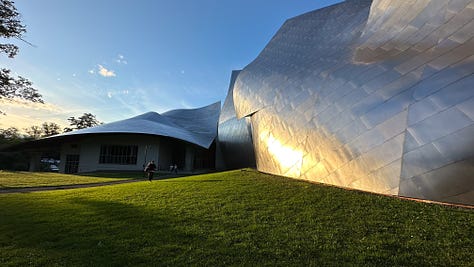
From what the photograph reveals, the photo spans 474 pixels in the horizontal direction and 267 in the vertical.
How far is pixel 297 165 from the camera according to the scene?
11391 millimetres

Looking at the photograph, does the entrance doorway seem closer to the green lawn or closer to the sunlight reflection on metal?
the sunlight reflection on metal

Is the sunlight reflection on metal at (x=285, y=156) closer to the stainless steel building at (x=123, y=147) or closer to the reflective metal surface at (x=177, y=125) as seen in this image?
the stainless steel building at (x=123, y=147)

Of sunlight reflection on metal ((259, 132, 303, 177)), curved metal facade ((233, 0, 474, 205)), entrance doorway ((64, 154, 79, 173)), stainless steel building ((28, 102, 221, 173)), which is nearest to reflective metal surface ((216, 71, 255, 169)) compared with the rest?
sunlight reflection on metal ((259, 132, 303, 177))

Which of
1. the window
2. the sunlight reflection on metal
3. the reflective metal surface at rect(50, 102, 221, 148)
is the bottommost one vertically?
the sunlight reflection on metal

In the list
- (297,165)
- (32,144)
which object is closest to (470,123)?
(297,165)

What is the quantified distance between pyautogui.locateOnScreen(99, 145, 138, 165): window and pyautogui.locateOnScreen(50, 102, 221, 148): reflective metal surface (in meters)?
2.68

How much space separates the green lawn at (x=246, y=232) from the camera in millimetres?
4250

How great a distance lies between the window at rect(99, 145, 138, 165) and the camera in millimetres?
34094

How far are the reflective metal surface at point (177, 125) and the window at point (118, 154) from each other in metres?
2.68

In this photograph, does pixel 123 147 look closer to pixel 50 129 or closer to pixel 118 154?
pixel 118 154

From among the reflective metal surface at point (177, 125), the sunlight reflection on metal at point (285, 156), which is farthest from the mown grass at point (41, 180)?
the sunlight reflection on metal at point (285, 156)

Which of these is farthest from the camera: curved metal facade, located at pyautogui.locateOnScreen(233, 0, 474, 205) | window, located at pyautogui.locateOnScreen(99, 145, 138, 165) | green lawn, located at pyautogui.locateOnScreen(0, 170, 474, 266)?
window, located at pyautogui.locateOnScreen(99, 145, 138, 165)

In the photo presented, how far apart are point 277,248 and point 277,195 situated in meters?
3.76

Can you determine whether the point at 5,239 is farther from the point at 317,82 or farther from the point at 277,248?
the point at 317,82
